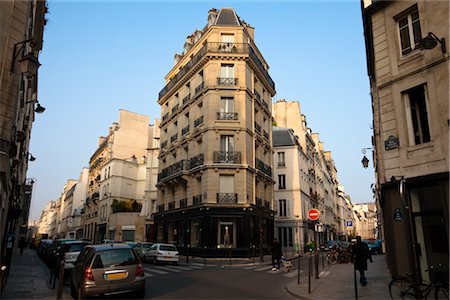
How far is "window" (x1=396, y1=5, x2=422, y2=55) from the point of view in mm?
11109

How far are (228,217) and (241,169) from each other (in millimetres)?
3811

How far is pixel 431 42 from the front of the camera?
9180 millimetres

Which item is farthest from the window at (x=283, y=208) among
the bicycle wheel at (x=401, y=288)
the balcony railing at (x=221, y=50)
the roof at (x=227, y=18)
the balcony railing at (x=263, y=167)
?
the bicycle wheel at (x=401, y=288)

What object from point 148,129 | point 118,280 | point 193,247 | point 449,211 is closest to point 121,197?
point 148,129

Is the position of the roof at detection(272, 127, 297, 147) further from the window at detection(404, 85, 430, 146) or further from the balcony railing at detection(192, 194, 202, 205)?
the window at detection(404, 85, 430, 146)

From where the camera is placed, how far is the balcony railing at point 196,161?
27359 millimetres

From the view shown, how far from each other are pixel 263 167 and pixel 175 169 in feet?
26.4

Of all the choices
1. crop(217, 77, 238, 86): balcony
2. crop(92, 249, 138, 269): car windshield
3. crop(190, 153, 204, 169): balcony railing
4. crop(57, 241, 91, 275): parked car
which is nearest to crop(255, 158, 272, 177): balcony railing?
crop(190, 153, 204, 169): balcony railing

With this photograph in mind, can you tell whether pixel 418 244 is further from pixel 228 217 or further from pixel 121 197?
pixel 121 197

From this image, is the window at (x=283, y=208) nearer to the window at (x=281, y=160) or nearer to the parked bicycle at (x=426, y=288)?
the window at (x=281, y=160)

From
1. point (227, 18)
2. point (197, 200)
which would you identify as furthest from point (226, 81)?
point (197, 200)

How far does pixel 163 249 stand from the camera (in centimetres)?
2128

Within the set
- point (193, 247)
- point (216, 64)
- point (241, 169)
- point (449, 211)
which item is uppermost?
point (216, 64)

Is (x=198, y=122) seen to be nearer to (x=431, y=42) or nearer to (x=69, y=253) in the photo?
(x=69, y=253)
